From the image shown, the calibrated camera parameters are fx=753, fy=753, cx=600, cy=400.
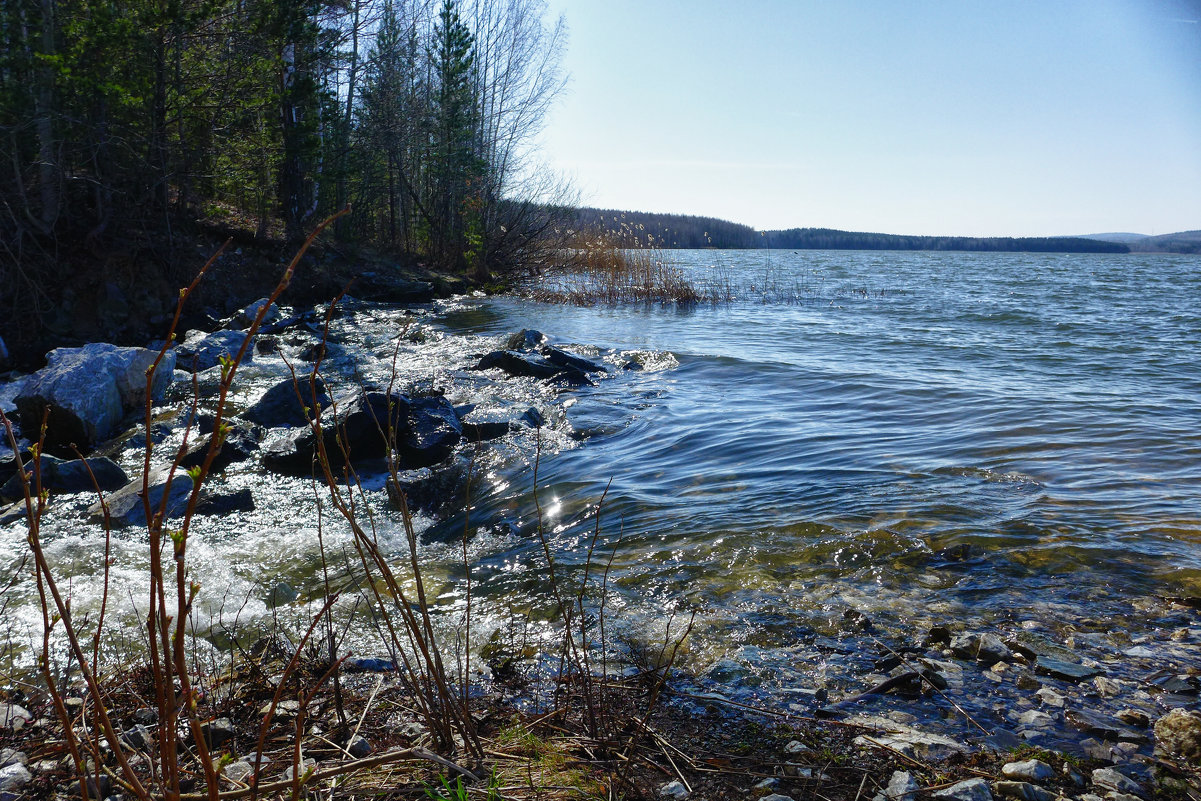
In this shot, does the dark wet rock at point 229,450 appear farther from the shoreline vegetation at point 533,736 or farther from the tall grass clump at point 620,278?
the tall grass clump at point 620,278

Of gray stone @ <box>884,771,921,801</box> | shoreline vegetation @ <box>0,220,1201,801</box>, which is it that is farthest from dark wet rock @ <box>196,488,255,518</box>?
gray stone @ <box>884,771,921,801</box>

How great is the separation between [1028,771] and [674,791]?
110 centimetres

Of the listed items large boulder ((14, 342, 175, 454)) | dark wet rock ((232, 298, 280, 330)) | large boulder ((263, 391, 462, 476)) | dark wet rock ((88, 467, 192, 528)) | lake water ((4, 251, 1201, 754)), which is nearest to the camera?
lake water ((4, 251, 1201, 754))

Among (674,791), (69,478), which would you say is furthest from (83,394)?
(674,791)

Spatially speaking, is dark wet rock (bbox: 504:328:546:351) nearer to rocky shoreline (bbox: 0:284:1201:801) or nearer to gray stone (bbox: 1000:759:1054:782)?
rocky shoreline (bbox: 0:284:1201:801)

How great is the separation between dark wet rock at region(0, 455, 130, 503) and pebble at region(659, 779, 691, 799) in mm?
5322

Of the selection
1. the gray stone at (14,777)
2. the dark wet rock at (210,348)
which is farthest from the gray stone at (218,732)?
the dark wet rock at (210,348)

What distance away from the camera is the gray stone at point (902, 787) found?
2.18 metres

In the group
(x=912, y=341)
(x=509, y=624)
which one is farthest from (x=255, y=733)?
(x=912, y=341)

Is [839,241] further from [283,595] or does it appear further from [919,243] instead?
[283,595]

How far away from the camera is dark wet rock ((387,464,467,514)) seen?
5688 millimetres

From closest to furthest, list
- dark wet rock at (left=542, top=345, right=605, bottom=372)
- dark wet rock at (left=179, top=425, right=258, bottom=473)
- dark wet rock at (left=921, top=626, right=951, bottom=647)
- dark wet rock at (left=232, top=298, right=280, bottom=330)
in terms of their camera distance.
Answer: dark wet rock at (left=921, top=626, right=951, bottom=647), dark wet rock at (left=179, top=425, right=258, bottom=473), dark wet rock at (left=542, top=345, right=605, bottom=372), dark wet rock at (left=232, top=298, right=280, bottom=330)

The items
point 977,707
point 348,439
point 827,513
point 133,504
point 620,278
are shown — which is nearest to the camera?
point 977,707

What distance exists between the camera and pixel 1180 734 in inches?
99.1
